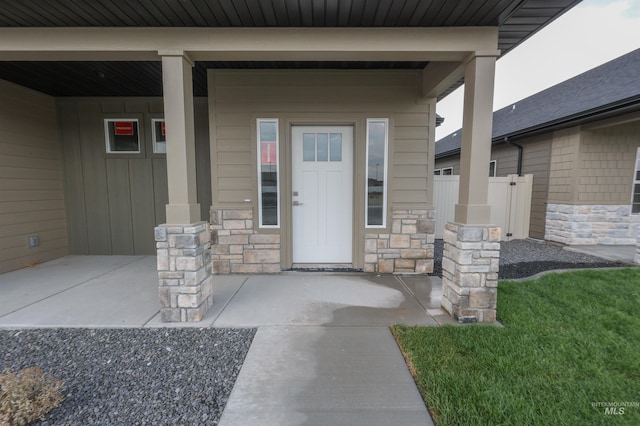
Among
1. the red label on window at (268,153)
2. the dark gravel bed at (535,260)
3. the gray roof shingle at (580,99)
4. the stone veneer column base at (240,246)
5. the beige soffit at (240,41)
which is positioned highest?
the gray roof shingle at (580,99)

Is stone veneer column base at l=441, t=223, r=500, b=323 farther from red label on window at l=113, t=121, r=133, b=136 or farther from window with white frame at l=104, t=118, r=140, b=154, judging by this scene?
red label on window at l=113, t=121, r=133, b=136

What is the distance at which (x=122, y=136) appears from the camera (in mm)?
4785

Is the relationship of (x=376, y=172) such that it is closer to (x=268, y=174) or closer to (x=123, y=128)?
(x=268, y=174)

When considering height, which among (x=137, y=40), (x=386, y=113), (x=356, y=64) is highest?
(x=356, y=64)

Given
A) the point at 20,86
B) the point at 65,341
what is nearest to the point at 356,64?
the point at 65,341

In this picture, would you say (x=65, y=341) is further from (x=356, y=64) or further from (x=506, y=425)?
(x=356, y=64)

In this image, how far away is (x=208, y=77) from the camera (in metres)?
3.74

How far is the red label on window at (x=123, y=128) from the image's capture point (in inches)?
187

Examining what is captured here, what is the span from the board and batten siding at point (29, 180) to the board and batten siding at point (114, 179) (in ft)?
0.49

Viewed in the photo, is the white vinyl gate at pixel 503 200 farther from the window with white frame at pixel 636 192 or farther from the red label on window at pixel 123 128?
the red label on window at pixel 123 128

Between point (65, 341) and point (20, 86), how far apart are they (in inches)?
170

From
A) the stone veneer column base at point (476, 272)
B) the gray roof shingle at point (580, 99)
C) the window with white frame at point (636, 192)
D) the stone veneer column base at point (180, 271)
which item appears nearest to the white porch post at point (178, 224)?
the stone veneer column base at point (180, 271)

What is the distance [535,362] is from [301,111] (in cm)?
355

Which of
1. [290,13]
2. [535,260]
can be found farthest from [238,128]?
[535,260]
